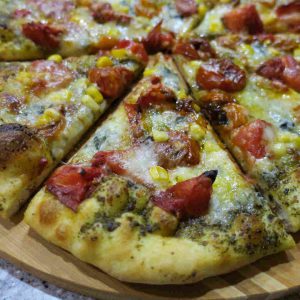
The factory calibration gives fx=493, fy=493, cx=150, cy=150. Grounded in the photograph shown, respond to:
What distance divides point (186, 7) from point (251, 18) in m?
0.81

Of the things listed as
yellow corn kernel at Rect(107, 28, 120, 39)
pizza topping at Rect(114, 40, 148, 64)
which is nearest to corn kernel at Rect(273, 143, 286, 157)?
pizza topping at Rect(114, 40, 148, 64)

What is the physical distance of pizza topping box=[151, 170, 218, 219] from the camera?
3670mm

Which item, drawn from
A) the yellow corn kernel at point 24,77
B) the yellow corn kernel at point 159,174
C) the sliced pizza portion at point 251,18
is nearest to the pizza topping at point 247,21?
the sliced pizza portion at point 251,18

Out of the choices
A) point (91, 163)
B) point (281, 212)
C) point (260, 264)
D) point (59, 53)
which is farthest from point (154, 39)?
point (260, 264)

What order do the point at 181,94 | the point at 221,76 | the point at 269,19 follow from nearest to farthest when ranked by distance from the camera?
the point at 181,94 → the point at 221,76 → the point at 269,19

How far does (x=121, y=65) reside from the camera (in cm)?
524

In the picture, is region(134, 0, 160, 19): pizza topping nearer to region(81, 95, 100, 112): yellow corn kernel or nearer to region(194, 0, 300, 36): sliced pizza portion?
region(194, 0, 300, 36): sliced pizza portion

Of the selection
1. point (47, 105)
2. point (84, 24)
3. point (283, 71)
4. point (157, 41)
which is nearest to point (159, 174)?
point (47, 105)

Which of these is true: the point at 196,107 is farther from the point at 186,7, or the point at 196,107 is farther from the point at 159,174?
the point at 186,7

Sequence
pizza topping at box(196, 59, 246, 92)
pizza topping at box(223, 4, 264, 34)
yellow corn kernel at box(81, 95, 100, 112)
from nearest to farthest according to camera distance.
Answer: yellow corn kernel at box(81, 95, 100, 112), pizza topping at box(196, 59, 246, 92), pizza topping at box(223, 4, 264, 34)

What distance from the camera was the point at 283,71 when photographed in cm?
509

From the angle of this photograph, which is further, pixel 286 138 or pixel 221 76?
pixel 221 76

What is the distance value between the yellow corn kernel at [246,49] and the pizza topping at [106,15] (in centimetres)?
136

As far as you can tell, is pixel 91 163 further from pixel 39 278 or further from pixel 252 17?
pixel 252 17
